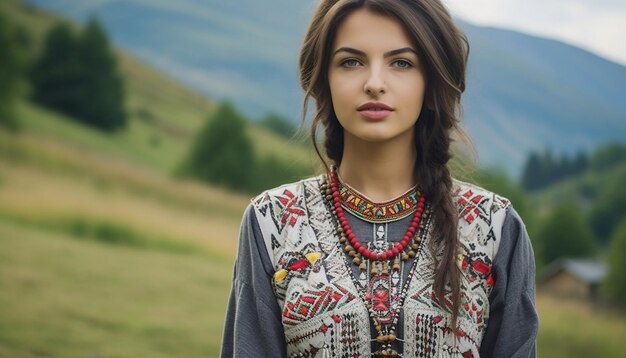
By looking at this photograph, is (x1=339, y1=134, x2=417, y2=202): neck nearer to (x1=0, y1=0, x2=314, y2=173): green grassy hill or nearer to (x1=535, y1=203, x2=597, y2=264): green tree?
(x1=535, y1=203, x2=597, y2=264): green tree

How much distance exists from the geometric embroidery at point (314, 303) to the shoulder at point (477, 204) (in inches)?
13.9

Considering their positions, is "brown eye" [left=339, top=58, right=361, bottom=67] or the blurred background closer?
"brown eye" [left=339, top=58, right=361, bottom=67]

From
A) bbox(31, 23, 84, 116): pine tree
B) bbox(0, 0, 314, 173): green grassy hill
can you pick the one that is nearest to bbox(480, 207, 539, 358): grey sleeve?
→ bbox(0, 0, 314, 173): green grassy hill

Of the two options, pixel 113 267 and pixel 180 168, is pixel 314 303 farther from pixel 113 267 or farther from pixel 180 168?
pixel 180 168

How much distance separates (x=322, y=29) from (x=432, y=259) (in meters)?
0.60

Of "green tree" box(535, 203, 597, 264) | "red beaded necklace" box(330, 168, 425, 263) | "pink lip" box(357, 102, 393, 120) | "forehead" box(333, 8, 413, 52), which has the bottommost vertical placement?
"red beaded necklace" box(330, 168, 425, 263)

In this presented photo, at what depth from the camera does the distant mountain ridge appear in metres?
12.2

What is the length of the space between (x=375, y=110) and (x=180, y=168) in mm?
13805

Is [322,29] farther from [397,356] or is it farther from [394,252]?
[397,356]

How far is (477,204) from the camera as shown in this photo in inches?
77.2

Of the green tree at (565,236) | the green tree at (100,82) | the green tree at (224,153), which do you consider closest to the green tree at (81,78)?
the green tree at (100,82)

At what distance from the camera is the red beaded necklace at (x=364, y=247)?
190 cm

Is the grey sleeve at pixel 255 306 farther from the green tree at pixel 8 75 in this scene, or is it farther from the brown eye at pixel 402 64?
the green tree at pixel 8 75

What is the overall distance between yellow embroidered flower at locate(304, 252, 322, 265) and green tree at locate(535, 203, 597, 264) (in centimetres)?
1041
